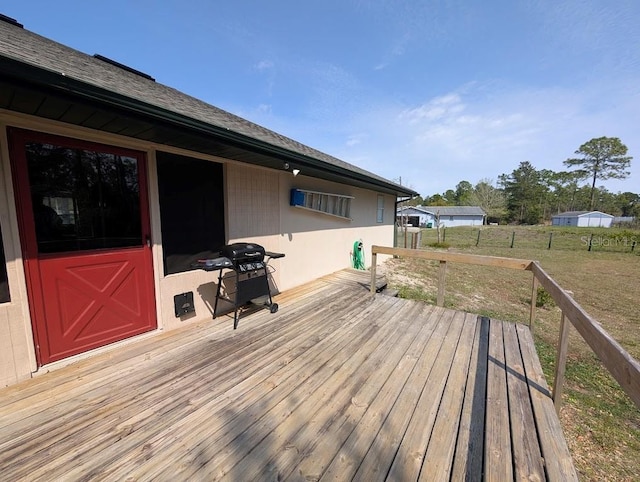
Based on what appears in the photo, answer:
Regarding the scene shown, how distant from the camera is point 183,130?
7.94 ft

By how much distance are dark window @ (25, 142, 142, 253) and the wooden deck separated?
118 centimetres

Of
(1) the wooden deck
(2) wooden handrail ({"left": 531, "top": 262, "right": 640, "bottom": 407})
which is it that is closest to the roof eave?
(1) the wooden deck

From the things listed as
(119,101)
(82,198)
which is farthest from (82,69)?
(82,198)

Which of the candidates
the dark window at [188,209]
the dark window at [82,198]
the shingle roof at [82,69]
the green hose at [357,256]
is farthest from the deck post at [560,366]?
the green hose at [357,256]

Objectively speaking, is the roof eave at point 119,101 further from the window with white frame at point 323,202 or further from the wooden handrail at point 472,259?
the wooden handrail at point 472,259

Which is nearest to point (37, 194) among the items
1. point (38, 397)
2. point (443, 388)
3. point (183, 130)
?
point (183, 130)

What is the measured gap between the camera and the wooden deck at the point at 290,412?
56.0 inches

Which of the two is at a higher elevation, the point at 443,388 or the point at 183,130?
the point at 183,130

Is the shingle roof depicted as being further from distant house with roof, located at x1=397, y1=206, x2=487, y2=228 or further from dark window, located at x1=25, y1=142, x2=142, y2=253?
distant house with roof, located at x1=397, y1=206, x2=487, y2=228

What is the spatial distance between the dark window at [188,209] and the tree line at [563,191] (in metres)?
51.6

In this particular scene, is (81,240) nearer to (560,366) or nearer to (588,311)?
(560,366)

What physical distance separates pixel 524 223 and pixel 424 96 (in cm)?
5091

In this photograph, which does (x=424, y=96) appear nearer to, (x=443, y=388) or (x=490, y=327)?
(x=490, y=327)

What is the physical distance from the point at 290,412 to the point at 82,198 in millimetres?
2697
